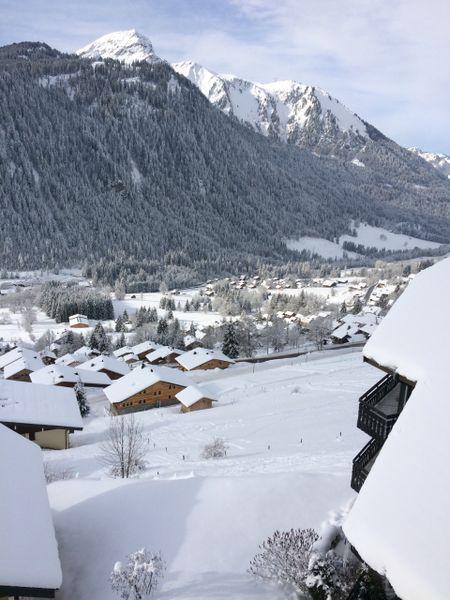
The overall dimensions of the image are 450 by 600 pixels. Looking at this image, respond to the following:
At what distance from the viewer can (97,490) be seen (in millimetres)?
15234

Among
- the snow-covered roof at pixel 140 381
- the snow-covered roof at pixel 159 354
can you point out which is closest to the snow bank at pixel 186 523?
the snow-covered roof at pixel 140 381

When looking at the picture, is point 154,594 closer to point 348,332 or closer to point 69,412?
point 69,412

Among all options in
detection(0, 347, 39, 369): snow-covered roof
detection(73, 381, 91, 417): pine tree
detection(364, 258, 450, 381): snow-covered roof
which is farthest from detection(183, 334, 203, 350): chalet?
detection(364, 258, 450, 381): snow-covered roof

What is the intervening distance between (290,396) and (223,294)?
→ 114750 mm

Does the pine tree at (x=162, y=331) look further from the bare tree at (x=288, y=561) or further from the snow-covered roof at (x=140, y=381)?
the bare tree at (x=288, y=561)

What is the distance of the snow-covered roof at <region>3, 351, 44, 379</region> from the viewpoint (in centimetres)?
7029

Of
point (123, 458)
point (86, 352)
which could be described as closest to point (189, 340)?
point (86, 352)

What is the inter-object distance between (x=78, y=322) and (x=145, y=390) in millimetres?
71580

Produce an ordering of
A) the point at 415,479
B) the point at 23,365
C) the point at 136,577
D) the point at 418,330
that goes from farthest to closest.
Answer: the point at 23,365 < the point at 136,577 < the point at 418,330 < the point at 415,479

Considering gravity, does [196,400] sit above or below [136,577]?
below

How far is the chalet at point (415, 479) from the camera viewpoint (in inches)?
213

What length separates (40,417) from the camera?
35688mm

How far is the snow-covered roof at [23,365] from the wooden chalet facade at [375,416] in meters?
68.9

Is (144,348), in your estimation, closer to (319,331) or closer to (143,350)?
(143,350)
